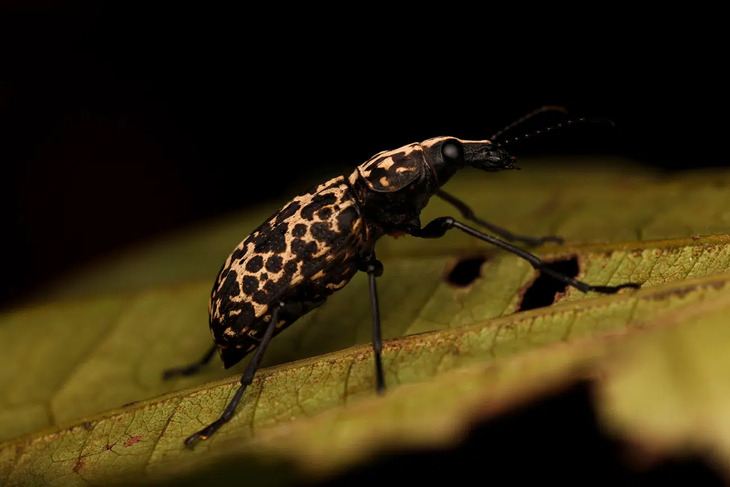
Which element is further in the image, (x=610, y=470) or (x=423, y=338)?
(x=423, y=338)

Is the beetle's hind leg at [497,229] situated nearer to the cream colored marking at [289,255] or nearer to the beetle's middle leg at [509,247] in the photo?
the beetle's middle leg at [509,247]

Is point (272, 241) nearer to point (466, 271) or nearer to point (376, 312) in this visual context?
point (376, 312)

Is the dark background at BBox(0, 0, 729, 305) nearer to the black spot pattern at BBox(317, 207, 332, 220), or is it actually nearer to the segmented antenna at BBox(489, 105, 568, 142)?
the segmented antenna at BBox(489, 105, 568, 142)

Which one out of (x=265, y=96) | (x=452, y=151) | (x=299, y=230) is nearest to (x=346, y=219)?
(x=299, y=230)

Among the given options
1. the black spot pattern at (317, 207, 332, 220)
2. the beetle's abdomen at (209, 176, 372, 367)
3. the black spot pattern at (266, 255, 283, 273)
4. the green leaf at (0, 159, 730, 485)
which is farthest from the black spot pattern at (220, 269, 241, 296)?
the black spot pattern at (317, 207, 332, 220)

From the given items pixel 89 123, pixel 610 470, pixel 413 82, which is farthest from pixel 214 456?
pixel 89 123

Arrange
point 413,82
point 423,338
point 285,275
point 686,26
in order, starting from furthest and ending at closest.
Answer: point 413,82
point 686,26
point 285,275
point 423,338

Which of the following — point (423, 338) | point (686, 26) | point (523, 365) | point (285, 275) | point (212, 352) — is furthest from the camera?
point (686, 26)

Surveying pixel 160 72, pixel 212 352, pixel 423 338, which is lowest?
pixel 212 352

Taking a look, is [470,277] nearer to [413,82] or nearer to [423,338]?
[423,338]
